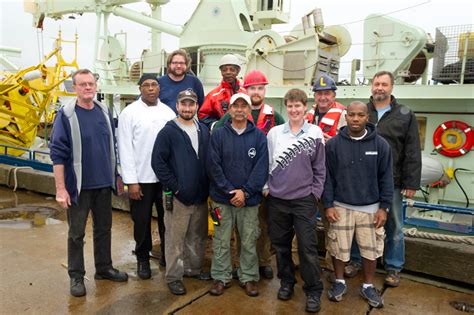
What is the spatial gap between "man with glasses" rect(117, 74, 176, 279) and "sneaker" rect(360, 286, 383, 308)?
6.74ft

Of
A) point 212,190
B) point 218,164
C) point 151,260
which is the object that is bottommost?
point 151,260

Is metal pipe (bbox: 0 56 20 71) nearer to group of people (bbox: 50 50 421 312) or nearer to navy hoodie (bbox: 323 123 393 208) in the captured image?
group of people (bbox: 50 50 421 312)

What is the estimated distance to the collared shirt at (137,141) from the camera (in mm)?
3665

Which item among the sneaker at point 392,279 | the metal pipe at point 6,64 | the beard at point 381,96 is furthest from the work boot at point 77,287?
the metal pipe at point 6,64

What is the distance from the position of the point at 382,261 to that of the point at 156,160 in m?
2.60

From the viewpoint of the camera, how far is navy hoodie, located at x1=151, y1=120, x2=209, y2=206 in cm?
347

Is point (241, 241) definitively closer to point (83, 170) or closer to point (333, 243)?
point (333, 243)

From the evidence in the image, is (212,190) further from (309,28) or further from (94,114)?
(309,28)

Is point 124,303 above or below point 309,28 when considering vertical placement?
below

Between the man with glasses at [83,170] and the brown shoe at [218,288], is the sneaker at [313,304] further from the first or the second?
the man with glasses at [83,170]

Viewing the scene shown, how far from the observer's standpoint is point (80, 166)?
3393mm

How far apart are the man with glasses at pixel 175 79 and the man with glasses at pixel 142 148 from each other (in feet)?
0.98

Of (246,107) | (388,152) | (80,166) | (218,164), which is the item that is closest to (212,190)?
(218,164)

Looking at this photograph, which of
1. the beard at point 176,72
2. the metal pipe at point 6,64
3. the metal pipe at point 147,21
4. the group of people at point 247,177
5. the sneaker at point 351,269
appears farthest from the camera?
the metal pipe at point 6,64
